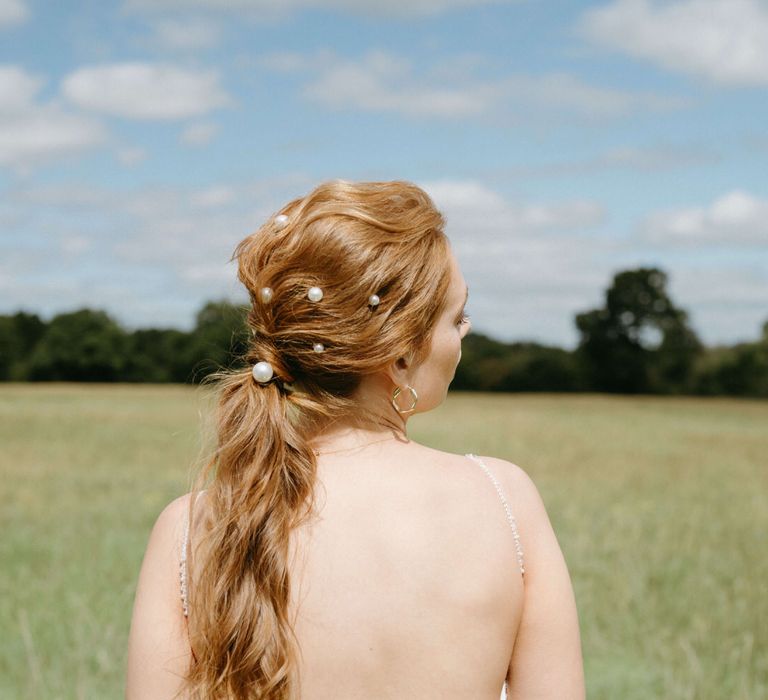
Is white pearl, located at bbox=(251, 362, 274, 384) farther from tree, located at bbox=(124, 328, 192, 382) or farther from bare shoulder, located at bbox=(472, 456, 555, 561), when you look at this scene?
tree, located at bbox=(124, 328, 192, 382)

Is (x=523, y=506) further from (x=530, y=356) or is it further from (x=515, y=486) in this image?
(x=530, y=356)

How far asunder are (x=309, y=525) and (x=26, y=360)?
257 ft

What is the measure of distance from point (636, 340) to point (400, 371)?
3641 inches

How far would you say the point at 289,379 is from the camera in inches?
92.3

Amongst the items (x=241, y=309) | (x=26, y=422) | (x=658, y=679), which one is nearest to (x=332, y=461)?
(x=241, y=309)

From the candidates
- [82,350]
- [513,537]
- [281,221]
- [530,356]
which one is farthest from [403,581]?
[82,350]

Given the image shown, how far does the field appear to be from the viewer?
6.56 meters

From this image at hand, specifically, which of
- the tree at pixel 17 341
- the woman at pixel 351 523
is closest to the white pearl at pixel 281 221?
the woman at pixel 351 523

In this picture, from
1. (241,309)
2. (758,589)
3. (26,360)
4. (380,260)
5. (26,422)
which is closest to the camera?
(380,260)

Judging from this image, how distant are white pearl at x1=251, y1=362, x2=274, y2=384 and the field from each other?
4.18 m

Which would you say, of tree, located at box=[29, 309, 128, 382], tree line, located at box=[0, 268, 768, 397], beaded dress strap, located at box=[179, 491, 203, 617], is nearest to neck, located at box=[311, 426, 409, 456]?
beaded dress strap, located at box=[179, 491, 203, 617]

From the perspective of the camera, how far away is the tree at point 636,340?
79938mm

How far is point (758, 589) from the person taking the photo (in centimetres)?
883

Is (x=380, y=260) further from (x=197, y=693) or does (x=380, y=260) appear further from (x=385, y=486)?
(x=197, y=693)
